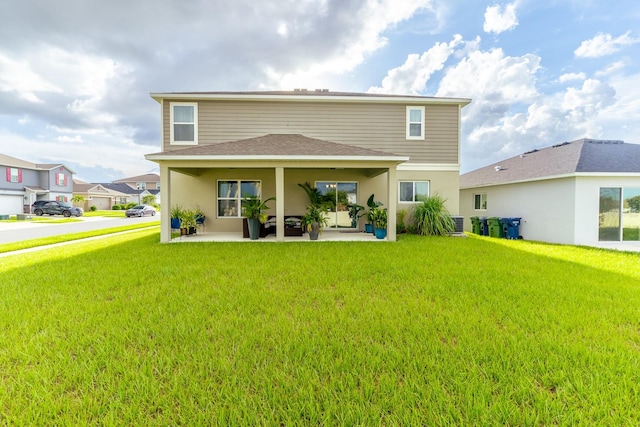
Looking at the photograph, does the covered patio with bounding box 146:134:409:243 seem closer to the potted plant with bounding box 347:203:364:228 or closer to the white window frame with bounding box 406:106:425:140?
the potted plant with bounding box 347:203:364:228

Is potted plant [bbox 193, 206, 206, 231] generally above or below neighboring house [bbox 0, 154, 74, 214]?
below

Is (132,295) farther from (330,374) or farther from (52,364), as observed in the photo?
(330,374)

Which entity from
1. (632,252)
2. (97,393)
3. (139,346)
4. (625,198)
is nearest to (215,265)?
(139,346)

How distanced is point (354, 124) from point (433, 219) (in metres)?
5.68

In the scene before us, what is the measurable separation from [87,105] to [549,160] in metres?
36.8

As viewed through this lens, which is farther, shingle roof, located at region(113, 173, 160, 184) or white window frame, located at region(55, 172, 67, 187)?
shingle roof, located at region(113, 173, 160, 184)

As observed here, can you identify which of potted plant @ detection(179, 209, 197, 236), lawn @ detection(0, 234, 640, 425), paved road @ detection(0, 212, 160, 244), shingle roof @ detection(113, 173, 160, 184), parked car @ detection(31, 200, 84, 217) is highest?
shingle roof @ detection(113, 173, 160, 184)

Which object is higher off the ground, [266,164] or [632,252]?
[266,164]

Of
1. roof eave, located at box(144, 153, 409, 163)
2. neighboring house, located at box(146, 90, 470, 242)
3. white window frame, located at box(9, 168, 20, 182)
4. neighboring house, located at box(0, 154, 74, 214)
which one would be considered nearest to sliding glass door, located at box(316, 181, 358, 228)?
neighboring house, located at box(146, 90, 470, 242)

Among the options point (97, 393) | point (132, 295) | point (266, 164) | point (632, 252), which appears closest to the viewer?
point (97, 393)

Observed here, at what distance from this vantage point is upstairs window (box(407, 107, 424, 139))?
1252 cm

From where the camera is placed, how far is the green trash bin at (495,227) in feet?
41.9

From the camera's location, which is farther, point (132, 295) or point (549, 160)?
point (549, 160)

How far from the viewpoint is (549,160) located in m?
12.7
